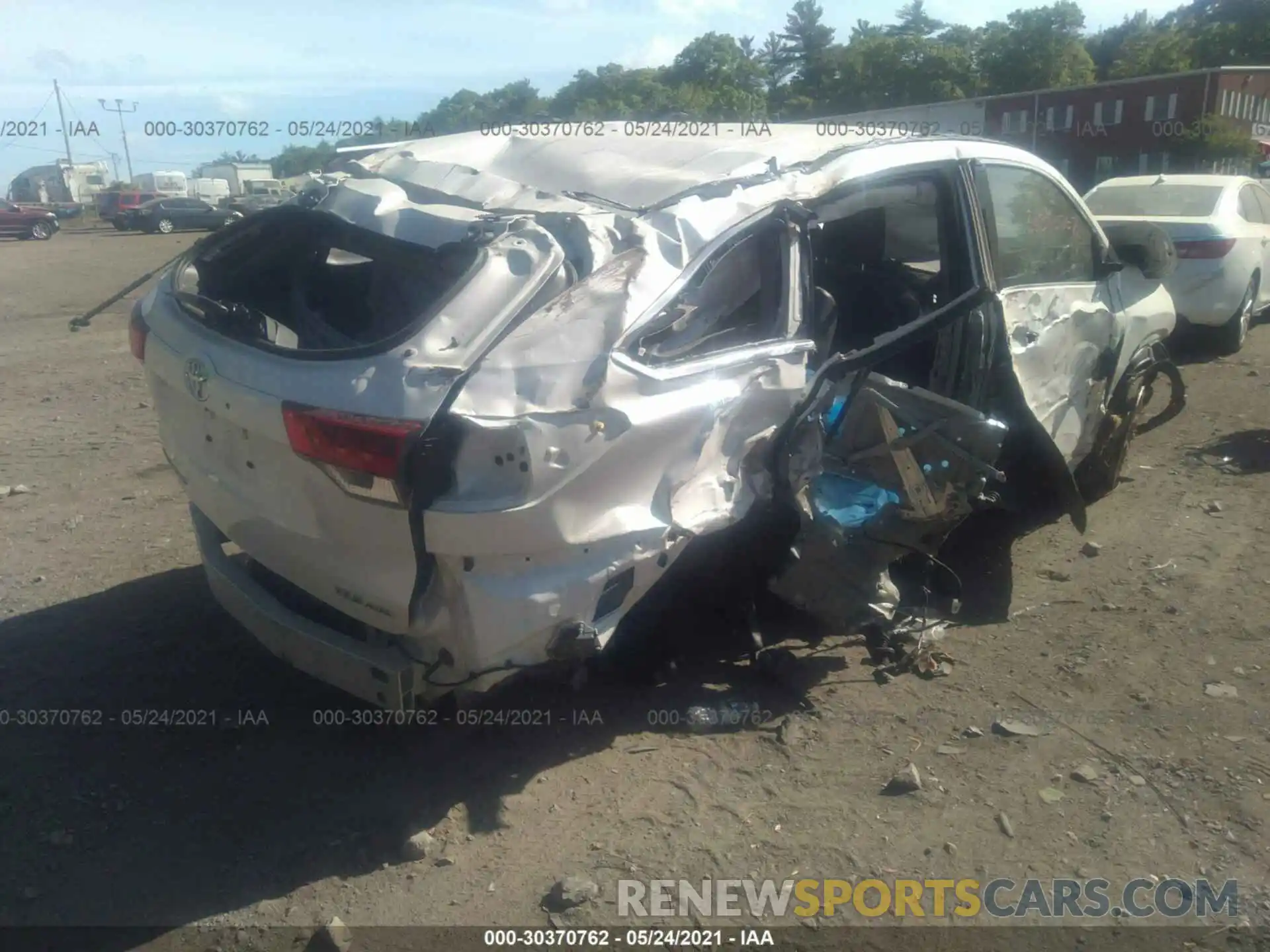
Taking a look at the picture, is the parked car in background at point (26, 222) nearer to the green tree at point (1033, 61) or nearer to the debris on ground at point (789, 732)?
the debris on ground at point (789, 732)

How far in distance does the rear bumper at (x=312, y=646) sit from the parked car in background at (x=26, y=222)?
32841 millimetres

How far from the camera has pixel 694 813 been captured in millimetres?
3156

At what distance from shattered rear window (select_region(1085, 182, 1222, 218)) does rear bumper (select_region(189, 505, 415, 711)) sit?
863 centimetres

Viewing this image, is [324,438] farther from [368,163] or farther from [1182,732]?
[1182,732]

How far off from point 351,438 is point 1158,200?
9.30 metres

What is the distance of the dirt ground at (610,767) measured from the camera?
2.91 metres

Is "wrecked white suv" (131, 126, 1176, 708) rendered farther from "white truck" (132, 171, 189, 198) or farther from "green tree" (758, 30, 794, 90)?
"green tree" (758, 30, 794, 90)

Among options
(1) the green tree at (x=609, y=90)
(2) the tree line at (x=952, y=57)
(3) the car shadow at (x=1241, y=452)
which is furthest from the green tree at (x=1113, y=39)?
(3) the car shadow at (x=1241, y=452)

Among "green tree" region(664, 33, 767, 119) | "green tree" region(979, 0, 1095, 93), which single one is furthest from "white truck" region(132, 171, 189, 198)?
"green tree" region(979, 0, 1095, 93)

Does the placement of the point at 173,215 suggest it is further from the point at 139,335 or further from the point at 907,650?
the point at 907,650

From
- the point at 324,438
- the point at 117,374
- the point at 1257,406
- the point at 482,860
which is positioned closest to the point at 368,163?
the point at 324,438

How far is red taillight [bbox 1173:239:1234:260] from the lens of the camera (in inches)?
356

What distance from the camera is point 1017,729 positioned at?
363 cm

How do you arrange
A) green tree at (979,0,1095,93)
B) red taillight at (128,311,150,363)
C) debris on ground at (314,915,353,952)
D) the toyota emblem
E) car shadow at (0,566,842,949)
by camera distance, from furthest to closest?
green tree at (979,0,1095,93) → red taillight at (128,311,150,363) → the toyota emblem → car shadow at (0,566,842,949) → debris on ground at (314,915,353,952)
